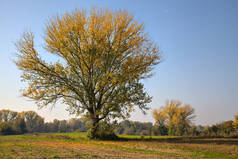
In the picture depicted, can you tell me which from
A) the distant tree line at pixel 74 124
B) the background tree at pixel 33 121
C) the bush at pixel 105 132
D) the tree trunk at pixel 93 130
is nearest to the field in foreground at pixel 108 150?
the bush at pixel 105 132

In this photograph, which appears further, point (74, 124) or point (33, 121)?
point (74, 124)

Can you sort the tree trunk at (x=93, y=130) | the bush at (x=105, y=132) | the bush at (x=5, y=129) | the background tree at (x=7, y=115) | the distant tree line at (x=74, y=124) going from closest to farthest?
the bush at (x=105, y=132) → the tree trunk at (x=93, y=130) → the bush at (x=5, y=129) → the distant tree line at (x=74, y=124) → the background tree at (x=7, y=115)

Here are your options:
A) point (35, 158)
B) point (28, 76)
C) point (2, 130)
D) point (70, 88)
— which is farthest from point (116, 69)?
point (2, 130)

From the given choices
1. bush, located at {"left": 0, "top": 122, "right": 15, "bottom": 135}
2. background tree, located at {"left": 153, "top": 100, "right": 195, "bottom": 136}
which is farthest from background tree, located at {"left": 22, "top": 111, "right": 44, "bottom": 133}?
background tree, located at {"left": 153, "top": 100, "right": 195, "bottom": 136}

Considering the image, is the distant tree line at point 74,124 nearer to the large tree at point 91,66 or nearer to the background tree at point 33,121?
the background tree at point 33,121

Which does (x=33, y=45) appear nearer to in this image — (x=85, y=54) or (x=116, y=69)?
(x=85, y=54)

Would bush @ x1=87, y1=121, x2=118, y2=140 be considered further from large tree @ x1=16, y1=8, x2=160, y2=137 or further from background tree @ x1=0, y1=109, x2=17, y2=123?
background tree @ x1=0, y1=109, x2=17, y2=123

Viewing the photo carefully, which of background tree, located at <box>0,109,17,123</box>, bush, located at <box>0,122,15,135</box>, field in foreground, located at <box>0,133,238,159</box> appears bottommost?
bush, located at <box>0,122,15,135</box>

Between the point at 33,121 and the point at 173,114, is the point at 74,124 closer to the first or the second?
Answer: the point at 33,121

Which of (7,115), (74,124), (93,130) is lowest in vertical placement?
(74,124)

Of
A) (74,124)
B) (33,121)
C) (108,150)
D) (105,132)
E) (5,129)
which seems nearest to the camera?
(108,150)

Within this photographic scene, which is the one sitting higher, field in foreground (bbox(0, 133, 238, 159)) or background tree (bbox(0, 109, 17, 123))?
background tree (bbox(0, 109, 17, 123))

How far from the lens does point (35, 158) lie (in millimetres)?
6934

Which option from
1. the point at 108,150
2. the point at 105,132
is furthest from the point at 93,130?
the point at 108,150
